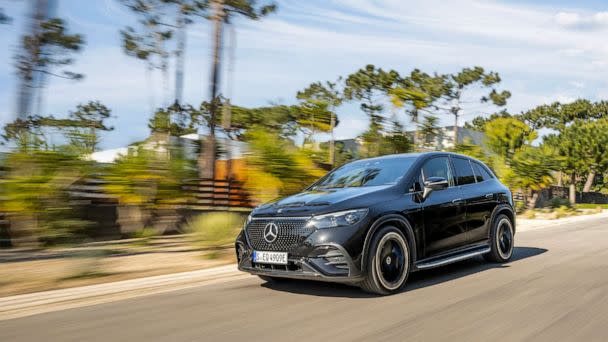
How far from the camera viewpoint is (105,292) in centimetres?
674

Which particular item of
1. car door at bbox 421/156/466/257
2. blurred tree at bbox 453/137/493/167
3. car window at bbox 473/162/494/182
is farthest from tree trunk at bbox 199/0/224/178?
car door at bbox 421/156/466/257

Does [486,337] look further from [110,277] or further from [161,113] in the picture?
[161,113]

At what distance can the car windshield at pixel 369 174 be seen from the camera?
705 cm

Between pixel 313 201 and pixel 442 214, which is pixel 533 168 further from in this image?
pixel 313 201

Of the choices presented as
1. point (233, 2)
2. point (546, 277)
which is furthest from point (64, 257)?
point (233, 2)

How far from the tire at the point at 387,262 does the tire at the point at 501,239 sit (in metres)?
2.41

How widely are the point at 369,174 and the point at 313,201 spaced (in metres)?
1.29

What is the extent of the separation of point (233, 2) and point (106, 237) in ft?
35.1

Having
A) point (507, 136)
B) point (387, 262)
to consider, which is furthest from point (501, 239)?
point (507, 136)

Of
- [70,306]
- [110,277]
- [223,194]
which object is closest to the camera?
[70,306]

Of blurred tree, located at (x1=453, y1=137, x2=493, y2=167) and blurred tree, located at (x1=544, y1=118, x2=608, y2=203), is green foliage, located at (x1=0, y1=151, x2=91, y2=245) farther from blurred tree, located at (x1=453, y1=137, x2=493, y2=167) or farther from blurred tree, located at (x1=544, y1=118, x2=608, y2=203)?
blurred tree, located at (x1=544, y1=118, x2=608, y2=203)

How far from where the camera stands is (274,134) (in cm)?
1391

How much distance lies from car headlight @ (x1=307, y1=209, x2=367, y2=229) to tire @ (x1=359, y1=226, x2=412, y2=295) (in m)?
0.32

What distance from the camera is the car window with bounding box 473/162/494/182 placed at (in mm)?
8376
